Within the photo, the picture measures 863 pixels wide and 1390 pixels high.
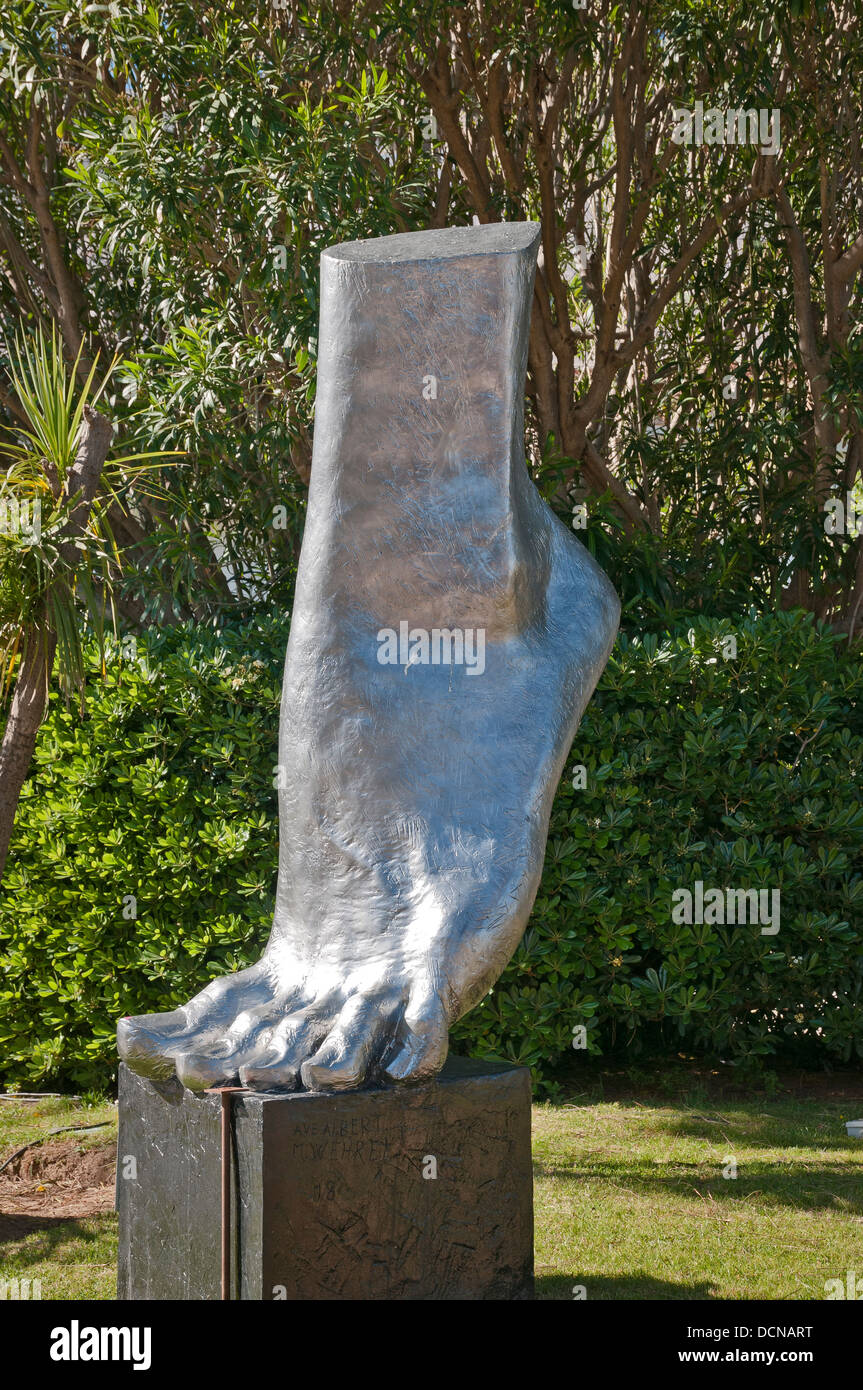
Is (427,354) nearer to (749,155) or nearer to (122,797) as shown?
(122,797)

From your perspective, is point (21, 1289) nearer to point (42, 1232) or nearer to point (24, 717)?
point (42, 1232)

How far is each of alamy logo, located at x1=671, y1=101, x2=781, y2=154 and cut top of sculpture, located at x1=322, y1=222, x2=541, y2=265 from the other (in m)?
4.18

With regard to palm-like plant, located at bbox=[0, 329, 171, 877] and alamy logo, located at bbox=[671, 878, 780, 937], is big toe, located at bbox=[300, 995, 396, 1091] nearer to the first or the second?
palm-like plant, located at bbox=[0, 329, 171, 877]

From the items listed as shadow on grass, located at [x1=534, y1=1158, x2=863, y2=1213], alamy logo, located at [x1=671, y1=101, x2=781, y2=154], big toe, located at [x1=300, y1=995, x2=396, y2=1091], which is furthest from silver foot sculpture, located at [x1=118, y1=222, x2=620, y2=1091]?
alamy logo, located at [x1=671, y1=101, x2=781, y2=154]

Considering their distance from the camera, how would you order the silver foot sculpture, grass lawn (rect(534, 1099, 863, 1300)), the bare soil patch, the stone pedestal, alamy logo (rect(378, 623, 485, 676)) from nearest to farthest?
the stone pedestal
the silver foot sculpture
alamy logo (rect(378, 623, 485, 676))
grass lawn (rect(534, 1099, 863, 1300))
the bare soil patch

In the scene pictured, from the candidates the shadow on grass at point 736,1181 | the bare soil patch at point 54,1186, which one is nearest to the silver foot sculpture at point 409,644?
the bare soil patch at point 54,1186

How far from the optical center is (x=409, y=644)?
2988 millimetres

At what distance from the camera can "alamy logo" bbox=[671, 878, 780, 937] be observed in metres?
5.85

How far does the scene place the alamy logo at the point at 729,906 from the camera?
585 centimetres

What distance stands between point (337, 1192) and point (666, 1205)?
221 cm

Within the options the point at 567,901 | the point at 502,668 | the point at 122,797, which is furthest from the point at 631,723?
the point at 502,668

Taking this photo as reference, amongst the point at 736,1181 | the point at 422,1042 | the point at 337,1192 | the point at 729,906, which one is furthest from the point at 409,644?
the point at 729,906

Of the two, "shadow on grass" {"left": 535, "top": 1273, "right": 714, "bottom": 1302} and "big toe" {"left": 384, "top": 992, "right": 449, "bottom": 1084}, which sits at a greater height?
"big toe" {"left": 384, "top": 992, "right": 449, "bottom": 1084}

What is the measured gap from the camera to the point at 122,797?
6043mm
